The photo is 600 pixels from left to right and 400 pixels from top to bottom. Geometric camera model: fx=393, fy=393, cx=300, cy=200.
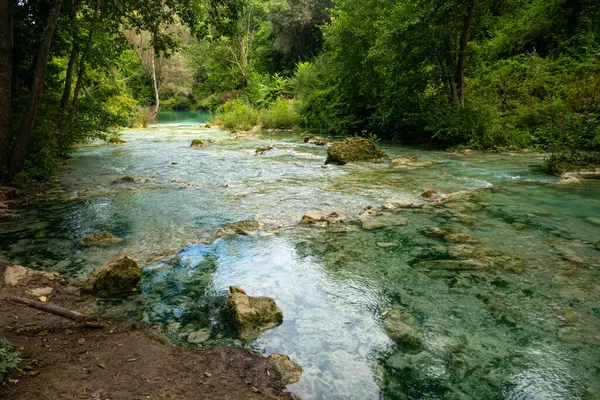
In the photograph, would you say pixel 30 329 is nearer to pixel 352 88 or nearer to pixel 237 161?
pixel 237 161

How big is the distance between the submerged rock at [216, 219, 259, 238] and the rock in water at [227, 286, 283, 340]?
6.40ft

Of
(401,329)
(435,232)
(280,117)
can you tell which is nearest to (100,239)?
(401,329)

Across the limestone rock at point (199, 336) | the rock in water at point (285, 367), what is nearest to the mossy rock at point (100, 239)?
the limestone rock at point (199, 336)

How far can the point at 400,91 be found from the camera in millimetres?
15102

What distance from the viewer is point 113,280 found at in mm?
3684

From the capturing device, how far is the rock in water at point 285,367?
260 cm

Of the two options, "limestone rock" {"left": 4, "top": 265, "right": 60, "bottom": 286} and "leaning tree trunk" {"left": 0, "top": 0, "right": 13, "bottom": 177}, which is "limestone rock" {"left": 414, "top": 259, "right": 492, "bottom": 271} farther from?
"leaning tree trunk" {"left": 0, "top": 0, "right": 13, "bottom": 177}

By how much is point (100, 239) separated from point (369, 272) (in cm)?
339

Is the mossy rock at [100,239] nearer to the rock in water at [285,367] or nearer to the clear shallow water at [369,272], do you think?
the clear shallow water at [369,272]

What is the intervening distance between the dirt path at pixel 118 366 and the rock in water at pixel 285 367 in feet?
0.14

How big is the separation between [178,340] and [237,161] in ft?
30.6

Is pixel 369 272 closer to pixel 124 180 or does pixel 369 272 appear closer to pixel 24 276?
pixel 24 276

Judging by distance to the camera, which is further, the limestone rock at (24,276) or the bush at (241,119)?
the bush at (241,119)

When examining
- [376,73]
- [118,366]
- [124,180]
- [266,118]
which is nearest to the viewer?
[118,366]
